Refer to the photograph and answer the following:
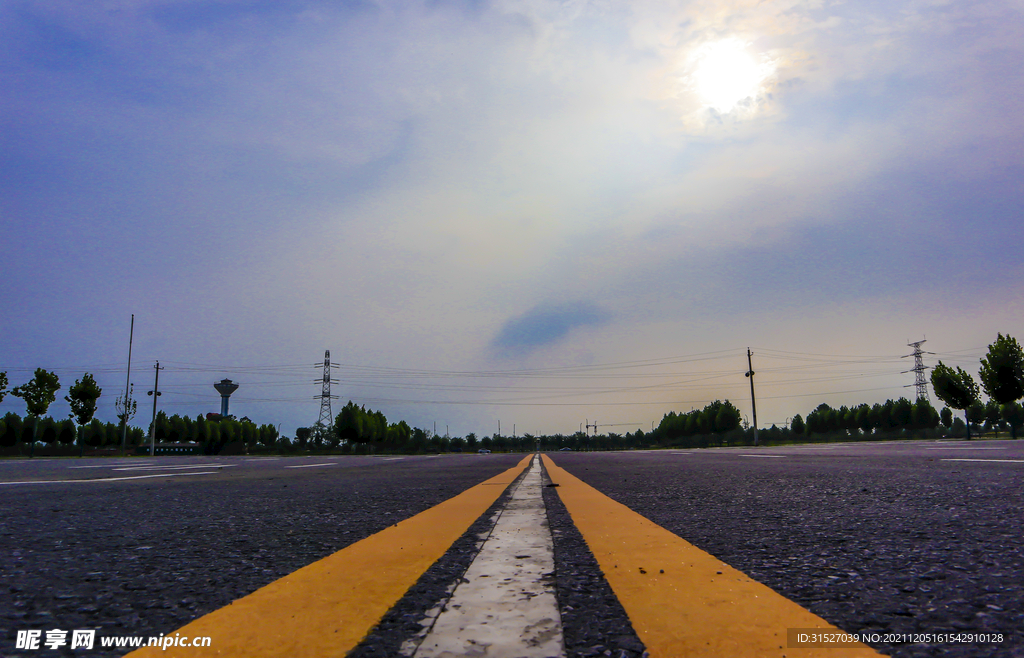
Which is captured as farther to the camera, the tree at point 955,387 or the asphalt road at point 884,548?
the tree at point 955,387

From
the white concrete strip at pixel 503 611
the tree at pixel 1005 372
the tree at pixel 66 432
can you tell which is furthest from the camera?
the tree at pixel 66 432

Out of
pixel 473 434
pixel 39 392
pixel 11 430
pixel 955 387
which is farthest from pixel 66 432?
pixel 955 387

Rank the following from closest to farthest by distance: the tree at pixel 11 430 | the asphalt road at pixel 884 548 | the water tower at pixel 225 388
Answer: the asphalt road at pixel 884 548
the tree at pixel 11 430
the water tower at pixel 225 388

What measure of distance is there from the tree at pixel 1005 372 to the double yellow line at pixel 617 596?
5610 centimetres

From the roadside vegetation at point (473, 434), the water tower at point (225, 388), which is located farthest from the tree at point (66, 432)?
the water tower at point (225, 388)

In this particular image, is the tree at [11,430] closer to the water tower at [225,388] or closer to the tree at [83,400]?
the tree at [83,400]

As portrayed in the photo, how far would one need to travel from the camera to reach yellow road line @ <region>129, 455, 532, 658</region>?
3.58 ft

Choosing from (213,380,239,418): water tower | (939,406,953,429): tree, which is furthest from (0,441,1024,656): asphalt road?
(213,380,239,418): water tower

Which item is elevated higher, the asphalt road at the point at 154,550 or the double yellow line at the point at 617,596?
the double yellow line at the point at 617,596

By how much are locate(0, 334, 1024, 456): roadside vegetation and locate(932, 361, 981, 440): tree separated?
2.7 inches

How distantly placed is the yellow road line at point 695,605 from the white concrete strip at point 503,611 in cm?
18

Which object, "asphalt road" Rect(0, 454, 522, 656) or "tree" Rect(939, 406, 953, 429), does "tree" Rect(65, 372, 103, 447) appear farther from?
"tree" Rect(939, 406, 953, 429)

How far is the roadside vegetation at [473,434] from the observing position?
152ft

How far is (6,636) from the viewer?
3.97ft
